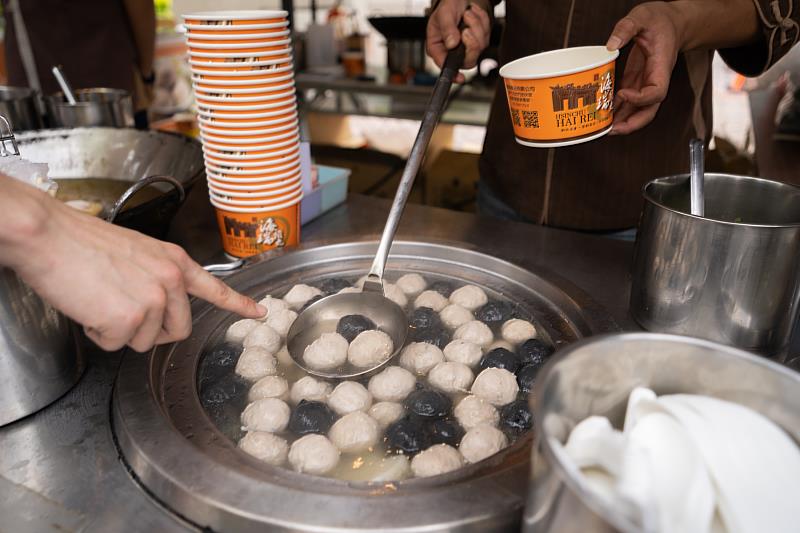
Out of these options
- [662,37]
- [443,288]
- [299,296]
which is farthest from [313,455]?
[662,37]

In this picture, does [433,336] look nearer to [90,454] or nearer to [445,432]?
[445,432]

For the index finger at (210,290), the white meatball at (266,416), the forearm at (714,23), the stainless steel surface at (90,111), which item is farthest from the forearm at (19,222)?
the stainless steel surface at (90,111)

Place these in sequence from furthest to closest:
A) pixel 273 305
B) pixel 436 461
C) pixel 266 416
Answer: pixel 273 305 → pixel 266 416 → pixel 436 461

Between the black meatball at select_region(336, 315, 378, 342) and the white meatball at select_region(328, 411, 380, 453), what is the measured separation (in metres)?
0.27

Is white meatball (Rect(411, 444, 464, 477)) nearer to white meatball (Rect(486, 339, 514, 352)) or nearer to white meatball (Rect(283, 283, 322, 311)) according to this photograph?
white meatball (Rect(486, 339, 514, 352))

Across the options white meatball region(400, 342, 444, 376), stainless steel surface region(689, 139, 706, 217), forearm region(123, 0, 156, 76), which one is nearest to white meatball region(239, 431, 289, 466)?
white meatball region(400, 342, 444, 376)

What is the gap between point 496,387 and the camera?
1.08 meters

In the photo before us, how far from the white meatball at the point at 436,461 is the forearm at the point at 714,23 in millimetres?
1116

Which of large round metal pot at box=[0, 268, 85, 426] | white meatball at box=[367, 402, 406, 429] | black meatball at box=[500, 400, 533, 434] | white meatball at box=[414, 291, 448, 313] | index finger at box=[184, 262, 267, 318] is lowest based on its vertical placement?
white meatball at box=[367, 402, 406, 429]

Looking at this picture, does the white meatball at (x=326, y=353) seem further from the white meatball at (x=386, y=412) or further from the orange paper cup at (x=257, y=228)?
the orange paper cup at (x=257, y=228)

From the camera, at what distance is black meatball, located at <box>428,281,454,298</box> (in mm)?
1421

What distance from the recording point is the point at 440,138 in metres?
6.12

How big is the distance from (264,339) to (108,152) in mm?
1254

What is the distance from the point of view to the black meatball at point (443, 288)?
142 cm
